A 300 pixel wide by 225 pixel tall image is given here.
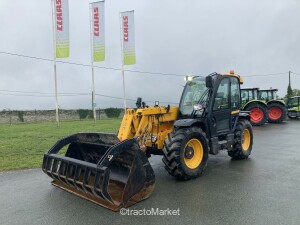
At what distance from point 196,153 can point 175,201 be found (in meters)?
1.66

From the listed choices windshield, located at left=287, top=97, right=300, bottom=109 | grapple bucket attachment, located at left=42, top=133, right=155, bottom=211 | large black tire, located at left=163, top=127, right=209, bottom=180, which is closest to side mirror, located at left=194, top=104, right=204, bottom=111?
large black tire, located at left=163, top=127, right=209, bottom=180

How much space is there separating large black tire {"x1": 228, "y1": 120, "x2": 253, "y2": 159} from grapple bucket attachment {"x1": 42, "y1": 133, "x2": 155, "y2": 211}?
370cm

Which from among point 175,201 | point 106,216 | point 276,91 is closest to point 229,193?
point 175,201

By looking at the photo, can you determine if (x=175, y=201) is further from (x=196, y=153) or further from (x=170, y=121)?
(x=170, y=121)

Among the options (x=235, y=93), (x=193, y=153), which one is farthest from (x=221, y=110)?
(x=193, y=153)

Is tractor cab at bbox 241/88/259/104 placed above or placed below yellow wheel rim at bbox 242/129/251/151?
above

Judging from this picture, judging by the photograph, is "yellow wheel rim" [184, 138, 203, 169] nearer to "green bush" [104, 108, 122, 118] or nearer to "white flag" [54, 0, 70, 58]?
"white flag" [54, 0, 70, 58]

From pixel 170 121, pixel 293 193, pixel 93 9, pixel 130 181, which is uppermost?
pixel 93 9

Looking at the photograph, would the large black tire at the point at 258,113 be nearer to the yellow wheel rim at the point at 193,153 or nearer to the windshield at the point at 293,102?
the windshield at the point at 293,102

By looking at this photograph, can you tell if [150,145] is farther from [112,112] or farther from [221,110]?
[112,112]

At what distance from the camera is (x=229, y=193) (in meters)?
5.23

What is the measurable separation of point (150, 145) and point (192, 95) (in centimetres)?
173

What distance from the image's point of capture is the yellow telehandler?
4.61m

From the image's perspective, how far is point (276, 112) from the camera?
21016 mm
